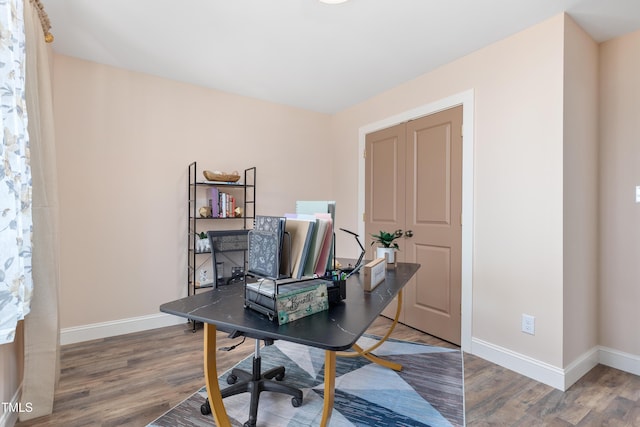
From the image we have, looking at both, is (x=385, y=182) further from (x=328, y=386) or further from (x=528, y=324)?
(x=328, y=386)

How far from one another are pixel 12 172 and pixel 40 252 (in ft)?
1.72

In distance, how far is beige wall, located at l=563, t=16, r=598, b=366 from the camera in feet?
6.85


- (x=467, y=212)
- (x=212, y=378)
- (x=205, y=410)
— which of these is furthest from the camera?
(x=467, y=212)

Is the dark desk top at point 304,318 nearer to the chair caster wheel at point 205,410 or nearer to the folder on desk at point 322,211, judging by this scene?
the folder on desk at point 322,211

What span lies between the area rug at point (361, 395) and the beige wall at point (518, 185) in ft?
1.89

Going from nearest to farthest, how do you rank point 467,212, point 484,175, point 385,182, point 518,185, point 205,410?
1. point 205,410
2. point 518,185
3. point 484,175
4. point 467,212
5. point 385,182

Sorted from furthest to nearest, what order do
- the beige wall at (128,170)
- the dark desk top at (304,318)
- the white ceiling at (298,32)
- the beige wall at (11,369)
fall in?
1. the beige wall at (128,170)
2. the white ceiling at (298,32)
3. the beige wall at (11,369)
4. the dark desk top at (304,318)

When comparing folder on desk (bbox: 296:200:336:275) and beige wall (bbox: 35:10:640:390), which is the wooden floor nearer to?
beige wall (bbox: 35:10:640:390)

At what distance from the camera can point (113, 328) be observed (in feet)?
9.32

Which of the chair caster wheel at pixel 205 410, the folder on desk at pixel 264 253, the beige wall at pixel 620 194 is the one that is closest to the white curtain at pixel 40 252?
the chair caster wheel at pixel 205 410

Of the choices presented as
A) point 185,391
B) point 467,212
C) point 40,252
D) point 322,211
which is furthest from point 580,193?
point 40,252

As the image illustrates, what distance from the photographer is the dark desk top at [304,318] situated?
105cm

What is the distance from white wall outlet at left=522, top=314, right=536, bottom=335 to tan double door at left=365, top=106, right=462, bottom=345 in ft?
1.72

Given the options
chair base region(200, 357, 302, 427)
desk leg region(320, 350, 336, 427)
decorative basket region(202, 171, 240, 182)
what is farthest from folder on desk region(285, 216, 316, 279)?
decorative basket region(202, 171, 240, 182)
